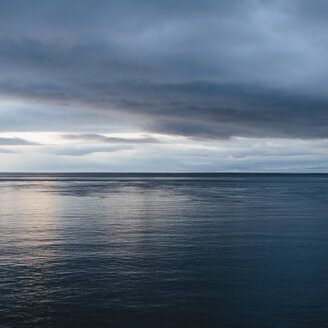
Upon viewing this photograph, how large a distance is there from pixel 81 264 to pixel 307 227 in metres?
24.1

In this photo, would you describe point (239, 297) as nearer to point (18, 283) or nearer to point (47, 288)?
point (47, 288)

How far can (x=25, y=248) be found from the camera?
27.8 m

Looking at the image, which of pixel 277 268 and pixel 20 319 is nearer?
pixel 20 319

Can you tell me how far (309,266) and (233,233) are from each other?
11.5 m

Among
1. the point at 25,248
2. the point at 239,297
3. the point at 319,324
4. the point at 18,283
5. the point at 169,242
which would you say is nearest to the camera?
the point at 319,324

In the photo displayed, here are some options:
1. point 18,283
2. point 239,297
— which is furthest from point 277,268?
point 18,283

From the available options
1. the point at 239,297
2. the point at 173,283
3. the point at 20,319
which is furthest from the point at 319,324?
the point at 20,319

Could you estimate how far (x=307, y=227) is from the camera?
37.9 metres

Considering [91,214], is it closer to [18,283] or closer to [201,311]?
[18,283]

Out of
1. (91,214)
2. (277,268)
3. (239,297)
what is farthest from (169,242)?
(91,214)

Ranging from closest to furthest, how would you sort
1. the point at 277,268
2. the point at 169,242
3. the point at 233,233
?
the point at 277,268, the point at 169,242, the point at 233,233

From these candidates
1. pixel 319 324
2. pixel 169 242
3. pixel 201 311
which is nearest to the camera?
pixel 319 324

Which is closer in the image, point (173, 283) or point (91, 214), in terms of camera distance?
point (173, 283)

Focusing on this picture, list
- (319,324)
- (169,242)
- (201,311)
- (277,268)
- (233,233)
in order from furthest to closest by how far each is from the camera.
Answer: (233,233) → (169,242) → (277,268) → (201,311) → (319,324)
